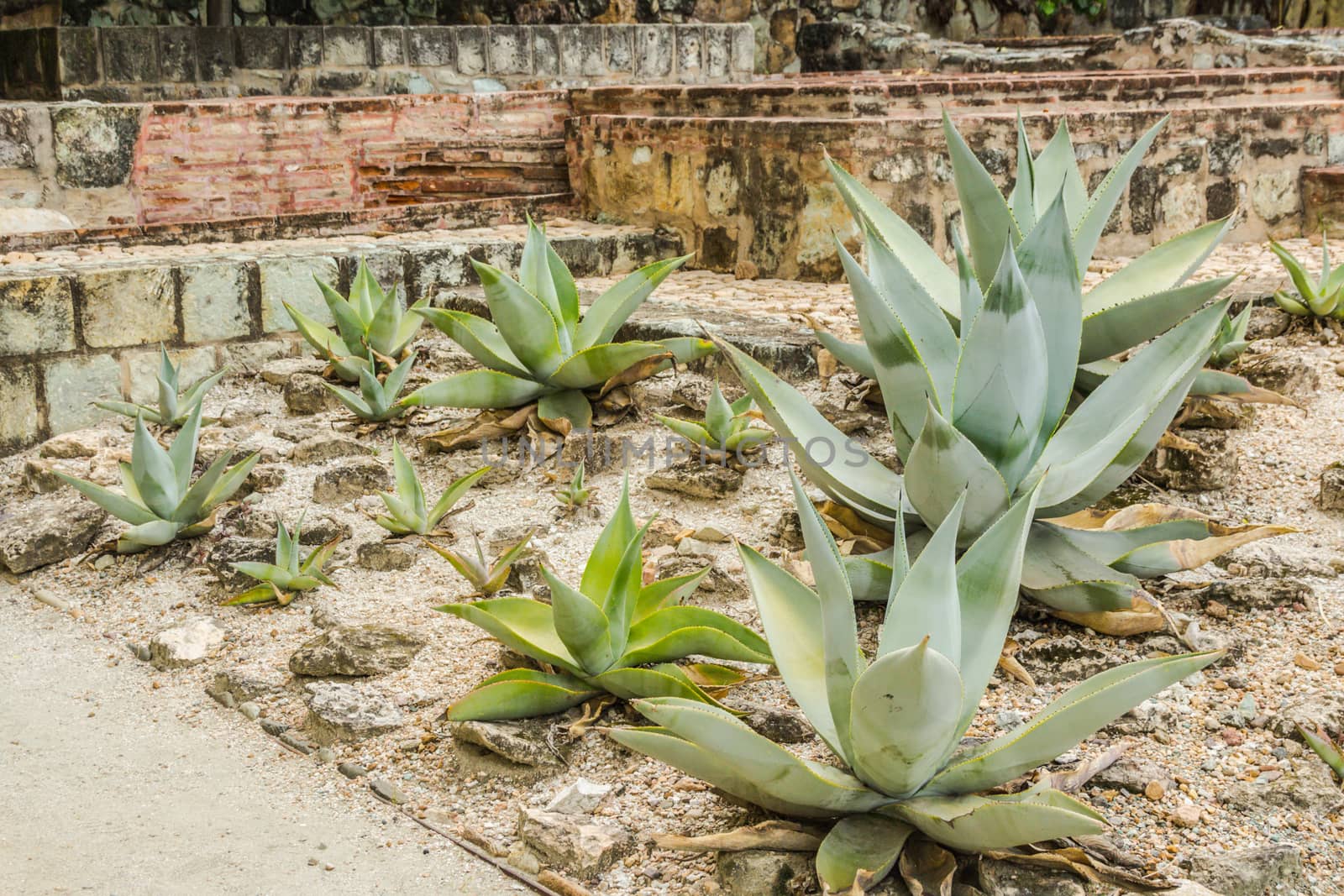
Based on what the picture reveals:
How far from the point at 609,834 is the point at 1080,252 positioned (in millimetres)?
1765

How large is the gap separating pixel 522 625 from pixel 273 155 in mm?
4129

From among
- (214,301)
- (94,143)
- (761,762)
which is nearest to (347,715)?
(761,762)

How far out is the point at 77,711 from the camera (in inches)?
107

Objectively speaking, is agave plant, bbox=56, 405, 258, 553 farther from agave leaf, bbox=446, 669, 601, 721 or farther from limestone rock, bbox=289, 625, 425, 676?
agave leaf, bbox=446, 669, 601, 721

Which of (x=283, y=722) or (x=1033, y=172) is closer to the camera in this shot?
(x=283, y=722)

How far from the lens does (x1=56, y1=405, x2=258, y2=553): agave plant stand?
3346 mm

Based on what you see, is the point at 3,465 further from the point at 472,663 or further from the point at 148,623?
the point at 472,663

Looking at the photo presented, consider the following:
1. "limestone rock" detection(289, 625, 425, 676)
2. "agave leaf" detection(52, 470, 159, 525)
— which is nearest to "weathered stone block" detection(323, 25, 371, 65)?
"agave leaf" detection(52, 470, 159, 525)

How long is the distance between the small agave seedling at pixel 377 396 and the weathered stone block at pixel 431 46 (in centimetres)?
479

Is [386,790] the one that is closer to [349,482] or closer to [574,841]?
[574,841]

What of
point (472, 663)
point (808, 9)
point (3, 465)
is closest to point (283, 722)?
point (472, 663)

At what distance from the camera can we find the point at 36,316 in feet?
14.1

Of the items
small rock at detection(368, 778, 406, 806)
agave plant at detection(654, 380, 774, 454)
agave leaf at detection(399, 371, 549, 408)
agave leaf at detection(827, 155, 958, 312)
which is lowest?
small rock at detection(368, 778, 406, 806)

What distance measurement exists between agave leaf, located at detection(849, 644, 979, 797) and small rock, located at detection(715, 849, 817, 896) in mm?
166
